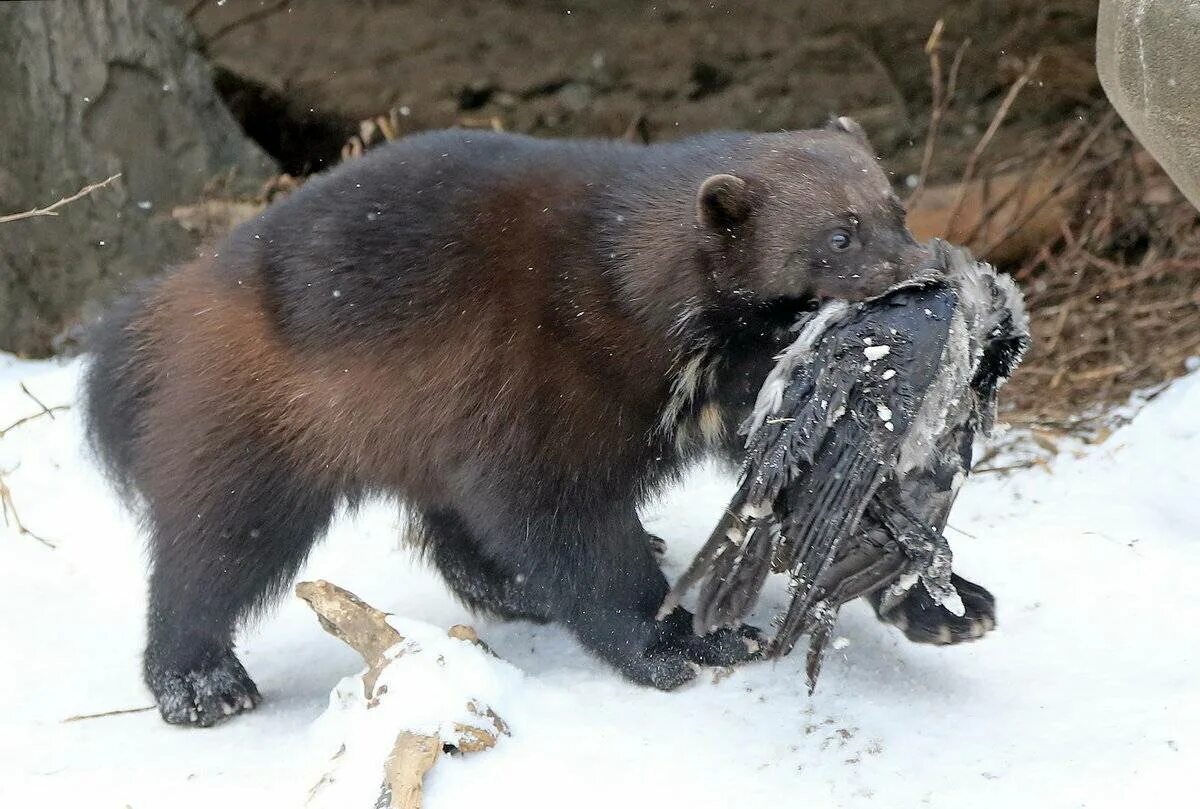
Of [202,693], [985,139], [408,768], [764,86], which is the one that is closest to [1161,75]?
[985,139]

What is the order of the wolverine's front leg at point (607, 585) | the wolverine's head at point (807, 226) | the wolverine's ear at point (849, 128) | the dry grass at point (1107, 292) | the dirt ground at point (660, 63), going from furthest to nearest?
the dirt ground at point (660, 63)
the dry grass at point (1107, 292)
the wolverine's ear at point (849, 128)
the wolverine's front leg at point (607, 585)
the wolverine's head at point (807, 226)

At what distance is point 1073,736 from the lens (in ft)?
9.34

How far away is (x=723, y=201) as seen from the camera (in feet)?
10.3

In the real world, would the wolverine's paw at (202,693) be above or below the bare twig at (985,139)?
below

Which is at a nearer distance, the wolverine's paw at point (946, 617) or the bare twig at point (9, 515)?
the wolverine's paw at point (946, 617)

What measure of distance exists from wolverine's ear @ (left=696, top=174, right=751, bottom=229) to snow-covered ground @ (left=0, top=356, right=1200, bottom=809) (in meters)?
1.12

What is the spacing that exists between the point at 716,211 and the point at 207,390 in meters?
1.46

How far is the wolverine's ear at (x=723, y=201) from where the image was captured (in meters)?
3.11

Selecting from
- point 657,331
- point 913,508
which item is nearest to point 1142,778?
point 913,508

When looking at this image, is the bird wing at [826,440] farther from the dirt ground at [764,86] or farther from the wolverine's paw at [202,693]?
the dirt ground at [764,86]

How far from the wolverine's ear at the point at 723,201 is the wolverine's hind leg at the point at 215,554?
1288 millimetres

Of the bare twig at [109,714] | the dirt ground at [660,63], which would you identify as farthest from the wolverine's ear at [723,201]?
the dirt ground at [660,63]

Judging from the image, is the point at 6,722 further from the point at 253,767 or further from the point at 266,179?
the point at 266,179

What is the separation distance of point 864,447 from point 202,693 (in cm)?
207
